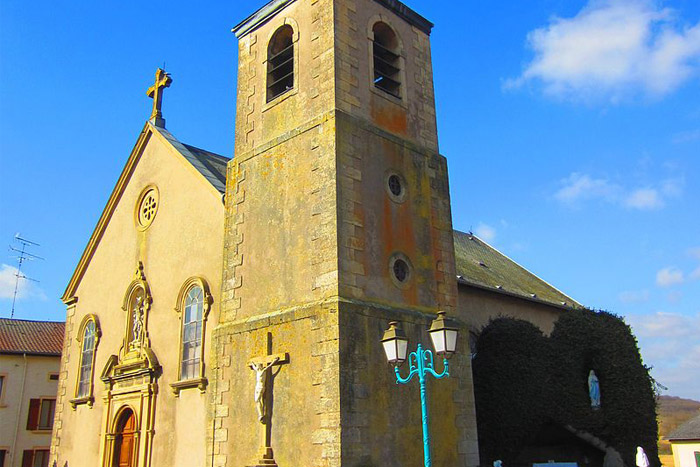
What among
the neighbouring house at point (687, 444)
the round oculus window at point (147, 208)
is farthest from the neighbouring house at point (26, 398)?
the neighbouring house at point (687, 444)

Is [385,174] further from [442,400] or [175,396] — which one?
[175,396]

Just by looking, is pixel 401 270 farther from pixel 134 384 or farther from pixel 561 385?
pixel 134 384

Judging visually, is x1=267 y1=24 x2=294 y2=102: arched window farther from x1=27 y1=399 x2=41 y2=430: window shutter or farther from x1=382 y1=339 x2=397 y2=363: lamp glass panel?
x1=27 y1=399 x2=41 y2=430: window shutter

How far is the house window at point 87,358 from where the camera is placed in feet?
63.9

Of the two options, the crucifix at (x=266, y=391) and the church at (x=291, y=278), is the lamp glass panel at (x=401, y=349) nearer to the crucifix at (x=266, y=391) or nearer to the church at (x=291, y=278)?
the church at (x=291, y=278)

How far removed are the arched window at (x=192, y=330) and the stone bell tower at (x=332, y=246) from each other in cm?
86

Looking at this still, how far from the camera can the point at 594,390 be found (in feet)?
58.9

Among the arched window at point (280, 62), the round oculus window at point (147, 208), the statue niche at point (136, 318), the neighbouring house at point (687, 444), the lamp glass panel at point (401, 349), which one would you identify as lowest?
the neighbouring house at point (687, 444)

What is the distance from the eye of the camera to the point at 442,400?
14148mm

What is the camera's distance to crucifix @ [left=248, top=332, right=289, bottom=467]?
519 inches

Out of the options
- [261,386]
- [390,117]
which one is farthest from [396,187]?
[261,386]

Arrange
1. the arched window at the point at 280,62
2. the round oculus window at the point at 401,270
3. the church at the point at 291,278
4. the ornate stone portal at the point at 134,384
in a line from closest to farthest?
the church at the point at 291,278 → the round oculus window at the point at 401,270 → the arched window at the point at 280,62 → the ornate stone portal at the point at 134,384

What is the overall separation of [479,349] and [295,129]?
25.5 feet

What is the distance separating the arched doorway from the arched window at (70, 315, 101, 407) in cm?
169
